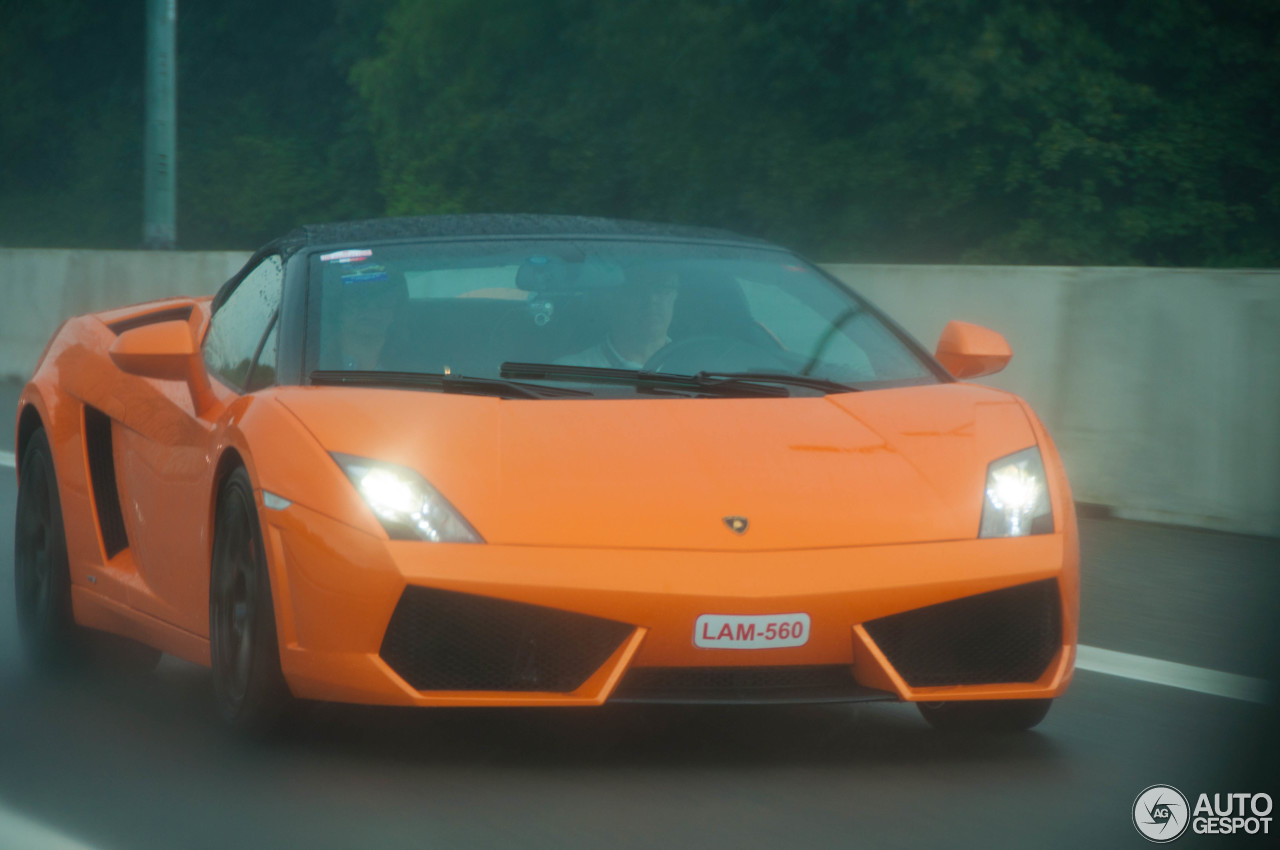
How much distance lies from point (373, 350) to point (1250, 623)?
128 inches

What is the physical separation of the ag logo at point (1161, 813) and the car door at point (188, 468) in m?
2.19

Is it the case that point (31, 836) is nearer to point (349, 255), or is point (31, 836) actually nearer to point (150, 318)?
point (349, 255)

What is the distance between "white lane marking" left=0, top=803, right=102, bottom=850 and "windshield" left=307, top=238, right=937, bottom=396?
4.26 ft

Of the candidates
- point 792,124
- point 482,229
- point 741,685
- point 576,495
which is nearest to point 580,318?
point 482,229

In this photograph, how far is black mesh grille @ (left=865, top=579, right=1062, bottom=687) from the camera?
410cm

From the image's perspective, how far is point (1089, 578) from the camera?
729 centimetres

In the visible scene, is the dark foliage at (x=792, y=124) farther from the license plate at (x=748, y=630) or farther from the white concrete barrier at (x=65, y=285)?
the license plate at (x=748, y=630)

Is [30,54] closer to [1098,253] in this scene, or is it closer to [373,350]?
[1098,253]

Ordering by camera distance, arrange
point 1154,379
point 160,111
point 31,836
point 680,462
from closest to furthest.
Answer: point 31,836, point 680,462, point 1154,379, point 160,111

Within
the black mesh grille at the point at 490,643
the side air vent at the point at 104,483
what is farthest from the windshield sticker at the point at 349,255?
the black mesh grille at the point at 490,643

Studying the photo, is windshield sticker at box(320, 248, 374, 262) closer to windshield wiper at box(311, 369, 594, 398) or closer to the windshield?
the windshield

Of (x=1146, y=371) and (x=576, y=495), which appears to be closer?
(x=576, y=495)

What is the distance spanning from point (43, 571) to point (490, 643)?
2.38 metres

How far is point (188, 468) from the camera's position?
4.86 metres
